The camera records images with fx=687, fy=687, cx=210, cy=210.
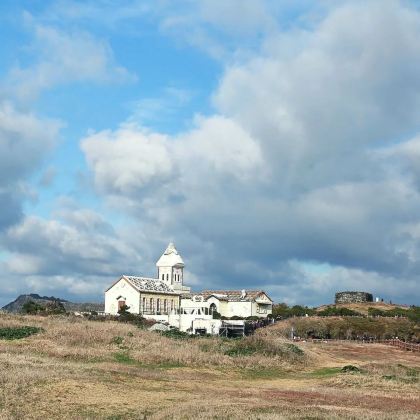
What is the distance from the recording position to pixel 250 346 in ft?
169

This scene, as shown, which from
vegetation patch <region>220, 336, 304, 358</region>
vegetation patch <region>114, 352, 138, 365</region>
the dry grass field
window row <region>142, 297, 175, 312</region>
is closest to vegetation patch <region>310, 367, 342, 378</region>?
the dry grass field

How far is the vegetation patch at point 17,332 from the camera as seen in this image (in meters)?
51.9

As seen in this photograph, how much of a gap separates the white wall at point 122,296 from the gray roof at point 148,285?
2.93ft

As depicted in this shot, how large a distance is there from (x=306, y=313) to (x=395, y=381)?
78283 mm

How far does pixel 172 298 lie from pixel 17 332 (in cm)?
6050

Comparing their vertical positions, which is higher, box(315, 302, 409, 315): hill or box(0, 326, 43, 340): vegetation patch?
box(315, 302, 409, 315): hill

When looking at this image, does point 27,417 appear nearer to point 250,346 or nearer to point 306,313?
point 250,346

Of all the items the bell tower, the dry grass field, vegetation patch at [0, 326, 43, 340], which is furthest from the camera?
the bell tower

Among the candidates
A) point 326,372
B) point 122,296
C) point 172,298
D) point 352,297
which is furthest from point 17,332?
point 352,297

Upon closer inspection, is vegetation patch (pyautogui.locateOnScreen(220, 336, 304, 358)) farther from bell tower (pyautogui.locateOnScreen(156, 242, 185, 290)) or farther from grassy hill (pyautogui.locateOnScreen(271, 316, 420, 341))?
bell tower (pyautogui.locateOnScreen(156, 242, 185, 290))

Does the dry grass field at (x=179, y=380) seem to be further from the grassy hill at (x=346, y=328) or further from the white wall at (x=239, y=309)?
the white wall at (x=239, y=309)

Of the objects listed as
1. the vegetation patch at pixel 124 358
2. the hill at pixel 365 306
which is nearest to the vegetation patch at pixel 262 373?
the vegetation patch at pixel 124 358

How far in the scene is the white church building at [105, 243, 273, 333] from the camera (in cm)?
10631

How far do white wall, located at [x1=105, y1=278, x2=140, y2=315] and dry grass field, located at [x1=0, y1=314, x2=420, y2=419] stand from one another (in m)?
43.7
